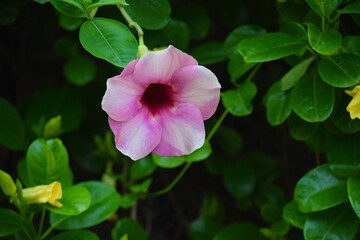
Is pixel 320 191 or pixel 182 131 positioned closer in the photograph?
pixel 182 131

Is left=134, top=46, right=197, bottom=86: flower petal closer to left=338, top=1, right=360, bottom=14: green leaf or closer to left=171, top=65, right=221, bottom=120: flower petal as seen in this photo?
left=171, top=65, right=221, bottom=120: flower petal

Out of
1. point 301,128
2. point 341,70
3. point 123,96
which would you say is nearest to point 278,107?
point 301,128

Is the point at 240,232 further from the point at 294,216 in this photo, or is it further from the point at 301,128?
the point at 301,128

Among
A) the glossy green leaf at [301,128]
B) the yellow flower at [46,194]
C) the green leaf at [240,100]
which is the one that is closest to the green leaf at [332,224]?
the glossy green leaf at [301,128]

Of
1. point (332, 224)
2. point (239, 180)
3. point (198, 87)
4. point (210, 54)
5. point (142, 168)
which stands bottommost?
point (239, 180)

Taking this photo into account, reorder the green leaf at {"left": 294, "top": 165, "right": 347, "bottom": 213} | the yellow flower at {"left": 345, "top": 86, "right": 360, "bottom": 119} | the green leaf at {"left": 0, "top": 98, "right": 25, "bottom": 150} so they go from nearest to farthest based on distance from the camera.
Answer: the yellow flower at {"left": 345, "top": 86, "right": 360, "bottom": 119} → the green leaf at {"left": 294, "top": 165, "right": 347, "bottom": 213} → the green leaf at {"left": 0, "top": 98, "right": 25, "bottom": 150}

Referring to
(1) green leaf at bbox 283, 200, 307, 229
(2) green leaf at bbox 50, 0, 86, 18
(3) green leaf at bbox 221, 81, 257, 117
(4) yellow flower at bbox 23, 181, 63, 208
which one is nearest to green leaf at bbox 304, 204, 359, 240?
(1) green leaf at bbox 283, 200, 307, 229

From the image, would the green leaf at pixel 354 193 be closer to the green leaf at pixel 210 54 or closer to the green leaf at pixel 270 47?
the green leaf at pixel 270 47
